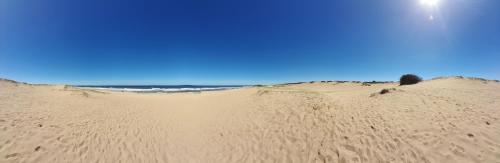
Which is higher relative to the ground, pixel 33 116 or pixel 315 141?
pixel 33 116

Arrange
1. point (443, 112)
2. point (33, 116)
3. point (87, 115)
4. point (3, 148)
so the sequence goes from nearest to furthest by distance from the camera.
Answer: point (3, 148) < point (443, 112) < point (33, 116) < point (87, 115)

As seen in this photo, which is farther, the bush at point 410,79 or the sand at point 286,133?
the bush at point 410,79

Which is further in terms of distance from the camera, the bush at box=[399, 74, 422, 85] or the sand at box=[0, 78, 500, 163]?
the bush at box=[399, 74, 422, 85]

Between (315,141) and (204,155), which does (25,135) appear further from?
(315,141)

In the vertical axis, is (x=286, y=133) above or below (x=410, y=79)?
below

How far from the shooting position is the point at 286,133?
1142 cm

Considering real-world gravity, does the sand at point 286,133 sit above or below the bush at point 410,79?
below

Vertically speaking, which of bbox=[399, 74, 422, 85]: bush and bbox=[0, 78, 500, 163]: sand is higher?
bbox=[399, 74, 422, 85]: bush

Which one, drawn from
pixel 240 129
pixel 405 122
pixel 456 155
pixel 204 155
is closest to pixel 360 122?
pixel 405 122

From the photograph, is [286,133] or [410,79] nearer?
[286,133]

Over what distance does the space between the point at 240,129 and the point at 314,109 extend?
200 inches

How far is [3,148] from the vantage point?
829 cm

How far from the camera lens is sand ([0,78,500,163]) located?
831 centimetres

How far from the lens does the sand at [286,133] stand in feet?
27.3
